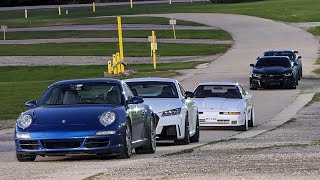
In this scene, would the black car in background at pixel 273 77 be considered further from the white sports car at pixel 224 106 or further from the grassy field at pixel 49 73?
the white sports car at pixel 224 106

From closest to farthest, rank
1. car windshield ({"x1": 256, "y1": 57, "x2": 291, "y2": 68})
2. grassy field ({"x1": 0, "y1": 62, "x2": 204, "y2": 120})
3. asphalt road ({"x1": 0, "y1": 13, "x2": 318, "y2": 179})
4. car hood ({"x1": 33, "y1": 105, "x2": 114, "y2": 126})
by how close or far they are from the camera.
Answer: asphalt road ({"x1": 0, "y1": 13, "x2": 318, "y2": 179})
car hood ({"x1": 33, "y1": 105, "x2": 114, "y2": 126})
grassy field ({"x1": 0, "y1": 62, "x2": 204, "y2": 120})
car windshield ({"x1": 256, "y1": 57, "x2": 291, "y2": 68})

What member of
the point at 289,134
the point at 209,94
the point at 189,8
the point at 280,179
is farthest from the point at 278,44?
the point at 280,179

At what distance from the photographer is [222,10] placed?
99688 millimetres

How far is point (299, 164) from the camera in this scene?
15195 mm

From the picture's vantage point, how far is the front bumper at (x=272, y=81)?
47406 mm

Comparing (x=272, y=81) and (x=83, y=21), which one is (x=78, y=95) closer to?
(x=272, y=81)

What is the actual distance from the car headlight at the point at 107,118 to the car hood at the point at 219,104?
1086cm

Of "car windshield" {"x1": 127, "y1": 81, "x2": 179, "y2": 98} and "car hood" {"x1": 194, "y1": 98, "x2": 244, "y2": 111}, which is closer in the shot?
"car windshield" {"x1": 127, "y1": 81, "x2": 179, "y2": 98}

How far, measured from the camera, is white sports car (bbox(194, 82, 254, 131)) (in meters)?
27.8

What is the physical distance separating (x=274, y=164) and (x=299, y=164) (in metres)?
0.36

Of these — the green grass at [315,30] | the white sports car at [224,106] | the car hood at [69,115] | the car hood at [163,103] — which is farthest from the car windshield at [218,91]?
the green grass at [315,30]

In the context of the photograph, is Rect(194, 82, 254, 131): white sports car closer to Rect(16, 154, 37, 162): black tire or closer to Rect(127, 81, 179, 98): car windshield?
Rect(127, 81, 179, 98): car windshield

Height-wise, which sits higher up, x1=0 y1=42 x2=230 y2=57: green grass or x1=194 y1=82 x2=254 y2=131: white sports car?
x1=194 y1=82 x2=254 y2=131: white sports car

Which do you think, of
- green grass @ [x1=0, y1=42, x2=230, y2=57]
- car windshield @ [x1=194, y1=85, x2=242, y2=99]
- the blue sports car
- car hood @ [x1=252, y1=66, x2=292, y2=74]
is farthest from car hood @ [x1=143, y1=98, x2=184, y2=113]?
green grass @ [x1=0, y1=42, x2=230, y2=57]
